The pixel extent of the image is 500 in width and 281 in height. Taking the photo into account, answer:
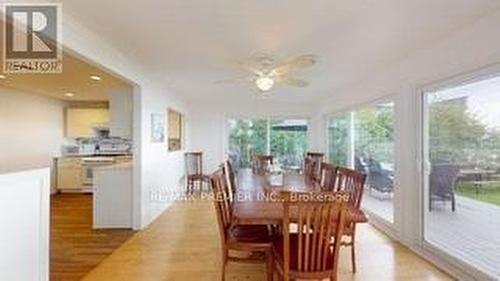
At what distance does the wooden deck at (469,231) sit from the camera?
3.43 meters

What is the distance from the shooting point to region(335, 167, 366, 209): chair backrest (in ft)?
11.6

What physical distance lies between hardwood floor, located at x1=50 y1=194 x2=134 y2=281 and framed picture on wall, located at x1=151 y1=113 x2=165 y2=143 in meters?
1.60

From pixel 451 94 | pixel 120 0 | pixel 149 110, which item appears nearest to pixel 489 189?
pixel 451 94

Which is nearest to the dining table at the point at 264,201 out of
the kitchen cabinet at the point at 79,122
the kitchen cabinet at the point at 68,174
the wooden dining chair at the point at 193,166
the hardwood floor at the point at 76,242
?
the hardwood floor at the point at 76,242

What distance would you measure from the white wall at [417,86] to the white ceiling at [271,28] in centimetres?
12

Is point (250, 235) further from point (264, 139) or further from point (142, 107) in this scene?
point (264, 139)

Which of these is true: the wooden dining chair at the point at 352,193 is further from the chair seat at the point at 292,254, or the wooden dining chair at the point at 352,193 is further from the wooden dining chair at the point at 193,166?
the wooden dining chair at the point at 193,166

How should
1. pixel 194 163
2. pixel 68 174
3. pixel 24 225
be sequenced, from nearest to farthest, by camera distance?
pixel 24 225, pixel 68 174, pixel 194 163

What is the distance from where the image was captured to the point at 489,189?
3469 millimetres

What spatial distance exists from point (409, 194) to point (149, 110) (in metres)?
3.86

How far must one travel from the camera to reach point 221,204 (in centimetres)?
333

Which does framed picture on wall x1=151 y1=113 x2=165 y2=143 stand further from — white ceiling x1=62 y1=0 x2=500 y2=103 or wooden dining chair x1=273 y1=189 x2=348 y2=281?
wooden dining chair x1=273 y1=189 x2=348 y2=281

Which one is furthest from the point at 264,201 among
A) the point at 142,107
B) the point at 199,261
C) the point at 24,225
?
the point at 142,107

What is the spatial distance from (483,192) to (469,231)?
520 millimetres
